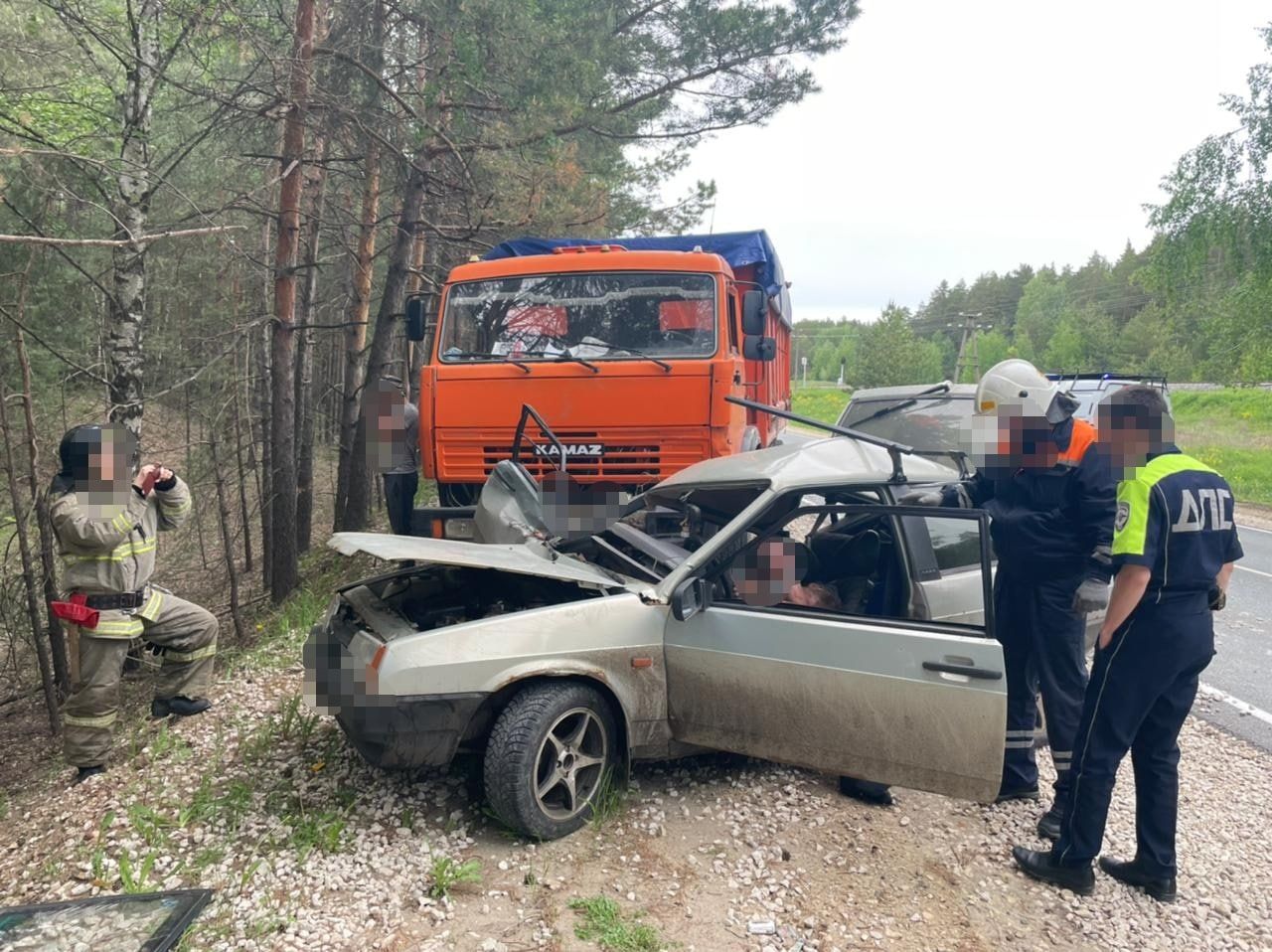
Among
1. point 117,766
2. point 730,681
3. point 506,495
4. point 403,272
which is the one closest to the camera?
point 730,681

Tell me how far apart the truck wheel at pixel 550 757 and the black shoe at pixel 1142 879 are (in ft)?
6.81

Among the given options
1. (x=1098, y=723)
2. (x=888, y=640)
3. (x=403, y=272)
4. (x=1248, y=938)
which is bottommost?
(x=1248, y=938)

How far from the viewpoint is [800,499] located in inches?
148

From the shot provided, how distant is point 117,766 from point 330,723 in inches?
42.1

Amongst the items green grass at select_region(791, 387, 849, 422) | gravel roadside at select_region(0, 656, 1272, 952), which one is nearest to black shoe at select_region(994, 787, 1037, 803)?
gravel roadside at select_region(0, 656, 1272, 952)

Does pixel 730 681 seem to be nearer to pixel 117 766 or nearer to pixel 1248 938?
pixel 1248 938

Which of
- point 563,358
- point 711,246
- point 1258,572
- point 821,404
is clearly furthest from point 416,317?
point 821,404

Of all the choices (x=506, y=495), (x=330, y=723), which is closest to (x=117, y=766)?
(x=330, y=723)

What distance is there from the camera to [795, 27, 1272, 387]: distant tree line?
58.7 feet

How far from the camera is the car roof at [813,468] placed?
3.61 m

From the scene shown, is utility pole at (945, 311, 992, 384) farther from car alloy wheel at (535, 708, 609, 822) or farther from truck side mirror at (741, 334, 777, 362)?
car alloy wheel at (535, 708, 609, 822)

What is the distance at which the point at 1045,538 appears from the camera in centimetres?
346

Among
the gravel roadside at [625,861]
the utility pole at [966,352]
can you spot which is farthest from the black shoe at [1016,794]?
the utility pole at [966,352]

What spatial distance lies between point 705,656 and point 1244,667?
16.2 ft
